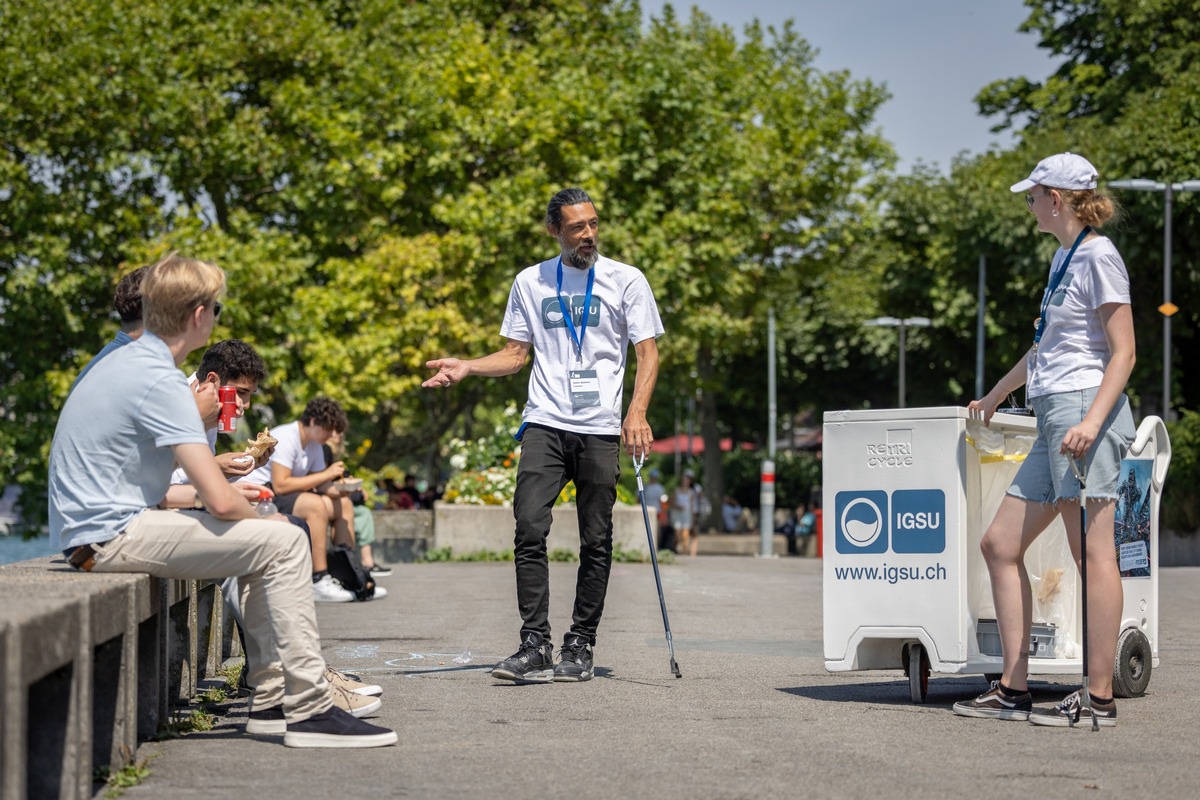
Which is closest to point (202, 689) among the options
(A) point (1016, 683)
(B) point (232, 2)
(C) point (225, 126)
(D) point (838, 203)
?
(A) point (1016, 683)

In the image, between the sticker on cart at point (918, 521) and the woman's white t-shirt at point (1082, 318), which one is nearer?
the woman's white t-shirt at point (1082, 318)

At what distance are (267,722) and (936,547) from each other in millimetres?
2586

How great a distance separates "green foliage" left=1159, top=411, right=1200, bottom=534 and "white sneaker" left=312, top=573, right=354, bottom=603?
17049 millimetres

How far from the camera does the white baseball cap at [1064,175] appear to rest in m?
6.12

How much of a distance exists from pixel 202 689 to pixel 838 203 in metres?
39.1

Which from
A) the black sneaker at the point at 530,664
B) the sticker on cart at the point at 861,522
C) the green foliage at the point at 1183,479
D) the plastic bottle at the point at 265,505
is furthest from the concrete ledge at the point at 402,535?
the sticker on cart at the point at 861,522

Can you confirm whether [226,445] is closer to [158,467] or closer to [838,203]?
[838,203]

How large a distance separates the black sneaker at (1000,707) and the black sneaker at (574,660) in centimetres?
167

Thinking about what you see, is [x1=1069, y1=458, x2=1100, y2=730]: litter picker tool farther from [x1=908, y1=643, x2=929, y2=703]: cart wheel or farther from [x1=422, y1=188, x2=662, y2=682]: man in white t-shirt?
[x1=422, y1=188, x2=662, y2=682]: man in white t-shirt

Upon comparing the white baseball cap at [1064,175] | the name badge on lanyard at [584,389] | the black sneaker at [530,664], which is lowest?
the black sneaker at [530,664]

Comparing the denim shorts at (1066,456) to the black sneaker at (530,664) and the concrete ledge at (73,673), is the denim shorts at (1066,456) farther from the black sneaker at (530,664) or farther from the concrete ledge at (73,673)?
the concrete ledge at (73,673)

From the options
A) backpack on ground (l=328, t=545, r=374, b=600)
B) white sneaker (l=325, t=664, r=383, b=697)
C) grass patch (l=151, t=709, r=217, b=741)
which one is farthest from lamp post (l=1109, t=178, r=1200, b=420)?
grass patch (l=151, t=709, r=217, b=741)

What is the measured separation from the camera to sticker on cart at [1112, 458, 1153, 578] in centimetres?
656

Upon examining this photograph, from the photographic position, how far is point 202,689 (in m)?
6.67
